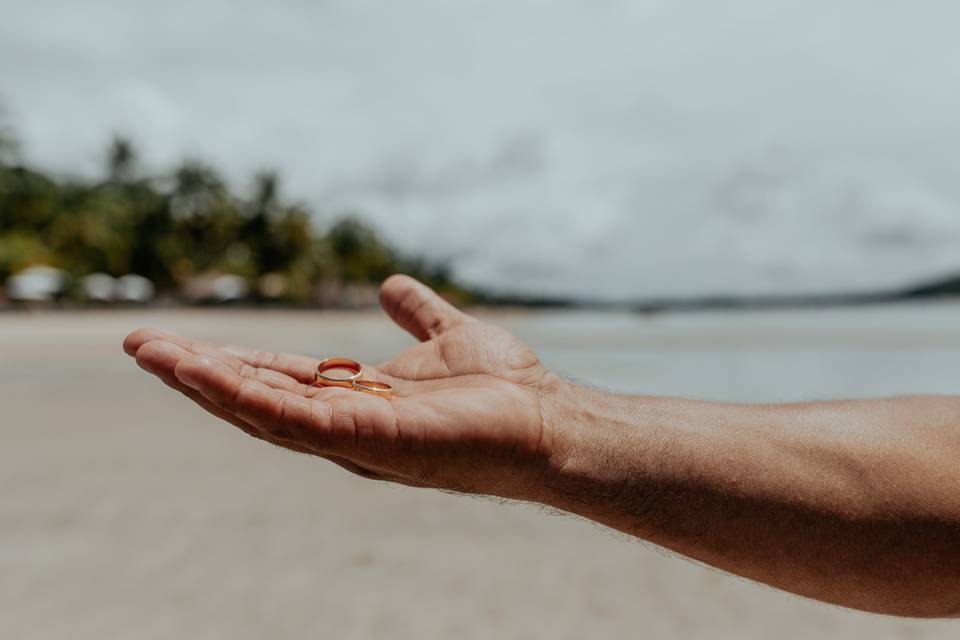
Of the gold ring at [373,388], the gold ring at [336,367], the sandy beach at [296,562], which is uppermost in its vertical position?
the gold ring at [373,388]

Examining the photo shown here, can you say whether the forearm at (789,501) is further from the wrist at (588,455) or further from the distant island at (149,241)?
the distant island at (149,241)

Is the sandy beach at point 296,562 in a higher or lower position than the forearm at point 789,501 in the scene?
lower

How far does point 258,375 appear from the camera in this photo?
8.44ft

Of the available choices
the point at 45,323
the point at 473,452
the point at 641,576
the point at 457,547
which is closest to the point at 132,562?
the point at 457,547

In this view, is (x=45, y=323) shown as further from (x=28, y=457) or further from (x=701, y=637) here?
(x=701, y=637)

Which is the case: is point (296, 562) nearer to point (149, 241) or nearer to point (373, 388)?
point (373, 388)

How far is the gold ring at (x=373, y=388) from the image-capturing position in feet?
8.08

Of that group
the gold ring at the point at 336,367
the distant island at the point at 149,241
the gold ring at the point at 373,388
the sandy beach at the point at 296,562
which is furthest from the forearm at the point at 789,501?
the distant island at the point at 149,241

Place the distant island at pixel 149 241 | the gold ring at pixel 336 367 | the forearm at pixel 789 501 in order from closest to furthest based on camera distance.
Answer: the forearm at pixel 789 501 → the gold ring at pixel 336 367 → the distant island at pixel 149 241

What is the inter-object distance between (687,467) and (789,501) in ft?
1.03

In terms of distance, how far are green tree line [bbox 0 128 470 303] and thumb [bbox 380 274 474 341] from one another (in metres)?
54.7

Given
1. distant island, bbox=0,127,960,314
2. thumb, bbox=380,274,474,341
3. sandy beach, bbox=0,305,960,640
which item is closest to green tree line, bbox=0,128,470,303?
distant island, bbox=0,127,960,314

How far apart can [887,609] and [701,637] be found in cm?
272

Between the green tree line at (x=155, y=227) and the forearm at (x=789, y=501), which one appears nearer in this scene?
the forearm at (x=789, y=501)
